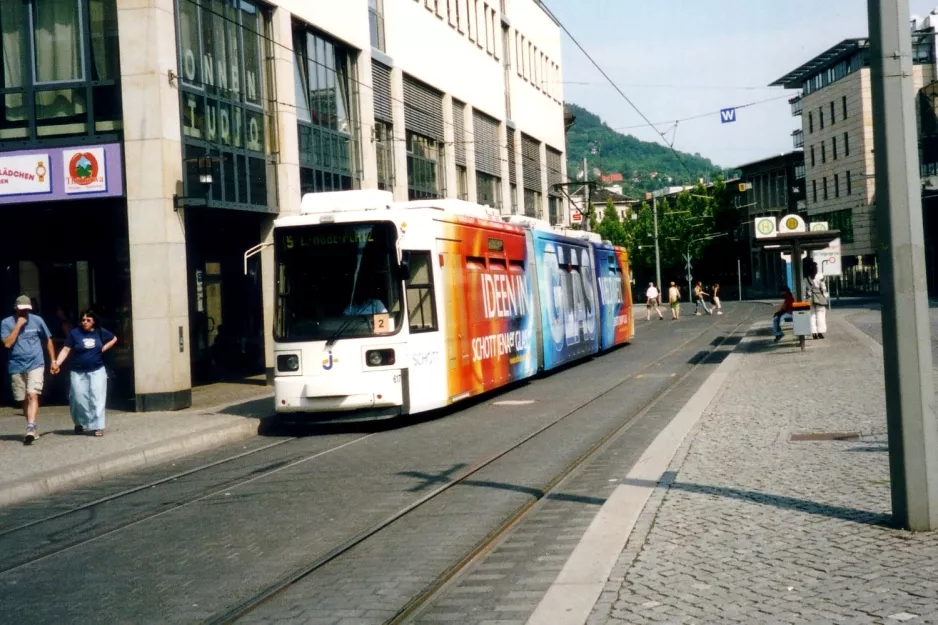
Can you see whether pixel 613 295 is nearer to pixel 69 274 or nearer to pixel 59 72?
pixel 69 274

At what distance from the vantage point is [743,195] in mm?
117500

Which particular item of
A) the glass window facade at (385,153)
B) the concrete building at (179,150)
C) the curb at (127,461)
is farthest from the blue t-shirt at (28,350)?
the glass window facade at (385,153)

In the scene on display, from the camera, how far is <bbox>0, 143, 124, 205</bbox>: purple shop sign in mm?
20281

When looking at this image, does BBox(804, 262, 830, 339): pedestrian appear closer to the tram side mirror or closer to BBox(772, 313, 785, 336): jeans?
BBox(772, 313, 785, 336): jeans

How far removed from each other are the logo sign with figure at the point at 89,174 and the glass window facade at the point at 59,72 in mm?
255

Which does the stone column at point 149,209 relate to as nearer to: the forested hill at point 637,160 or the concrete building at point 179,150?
the concrete building at point 179,150

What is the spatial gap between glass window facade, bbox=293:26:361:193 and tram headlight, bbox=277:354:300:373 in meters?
10.6

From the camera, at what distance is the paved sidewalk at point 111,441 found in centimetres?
1253

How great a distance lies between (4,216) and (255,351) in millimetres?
7854

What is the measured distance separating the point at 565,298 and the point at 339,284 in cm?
1064

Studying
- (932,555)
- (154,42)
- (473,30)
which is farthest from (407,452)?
(473,30)

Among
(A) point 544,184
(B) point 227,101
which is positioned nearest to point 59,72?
(B) point 227,101

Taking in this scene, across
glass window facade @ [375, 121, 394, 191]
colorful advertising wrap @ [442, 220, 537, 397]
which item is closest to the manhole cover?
colorful advertising wrap @ [442, 220, 537, 397]

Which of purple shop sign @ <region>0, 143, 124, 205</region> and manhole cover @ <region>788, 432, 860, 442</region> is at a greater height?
purple shop sign @ <region>0, 143, 124, 205</region>
